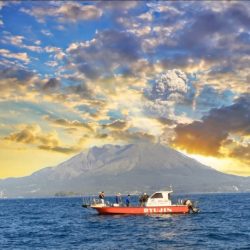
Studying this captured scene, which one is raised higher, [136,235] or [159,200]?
[159,200]

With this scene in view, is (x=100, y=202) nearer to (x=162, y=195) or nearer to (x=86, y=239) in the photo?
(x=162, y=195)

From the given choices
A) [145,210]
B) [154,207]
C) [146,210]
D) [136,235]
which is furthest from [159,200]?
[136,235]

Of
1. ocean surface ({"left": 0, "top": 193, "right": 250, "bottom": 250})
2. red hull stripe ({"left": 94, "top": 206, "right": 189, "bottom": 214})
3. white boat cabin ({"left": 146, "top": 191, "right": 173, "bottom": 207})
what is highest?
white boat cabin ({"left": 146, "top": 191, "right": 173, "bottom": 207})

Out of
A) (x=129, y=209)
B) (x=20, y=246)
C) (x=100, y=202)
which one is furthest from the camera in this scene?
(x=100, y=202)

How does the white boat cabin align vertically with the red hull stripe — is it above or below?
above

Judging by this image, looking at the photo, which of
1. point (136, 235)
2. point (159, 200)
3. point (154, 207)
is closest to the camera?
point (136, 235)

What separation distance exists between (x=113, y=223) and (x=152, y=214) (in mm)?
14371

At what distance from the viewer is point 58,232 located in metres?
65.6

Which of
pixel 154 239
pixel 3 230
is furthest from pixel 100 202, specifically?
pixel 154 239

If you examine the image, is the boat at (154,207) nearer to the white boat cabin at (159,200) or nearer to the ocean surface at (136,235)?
the white boat cabin at (159,200)

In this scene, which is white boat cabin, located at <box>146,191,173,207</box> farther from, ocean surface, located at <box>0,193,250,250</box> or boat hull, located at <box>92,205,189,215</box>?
ocean surface, located at <box>0,193,250,250</box>

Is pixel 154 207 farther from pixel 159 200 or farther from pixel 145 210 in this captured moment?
pixel 145 210

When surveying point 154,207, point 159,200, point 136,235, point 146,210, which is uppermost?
point 159,200

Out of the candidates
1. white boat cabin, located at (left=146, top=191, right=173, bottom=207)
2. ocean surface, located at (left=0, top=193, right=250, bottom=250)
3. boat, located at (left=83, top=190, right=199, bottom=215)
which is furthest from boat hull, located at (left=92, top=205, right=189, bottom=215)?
ocean surface, located at (left=0, top=193, right=250, bottom=250)
